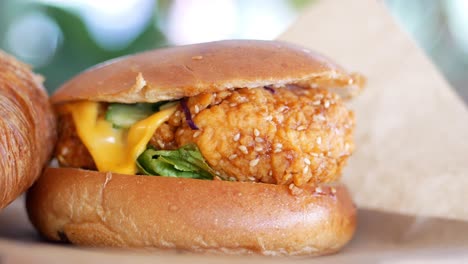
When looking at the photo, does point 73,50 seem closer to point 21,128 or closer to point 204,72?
point 21,128

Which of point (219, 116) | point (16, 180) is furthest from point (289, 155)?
point (16, 180)

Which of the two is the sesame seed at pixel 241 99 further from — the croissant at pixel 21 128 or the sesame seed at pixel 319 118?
the croissant at pixel 21 128

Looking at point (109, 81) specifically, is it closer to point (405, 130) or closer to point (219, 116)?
point (219, 116)

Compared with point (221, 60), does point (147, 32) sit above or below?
below

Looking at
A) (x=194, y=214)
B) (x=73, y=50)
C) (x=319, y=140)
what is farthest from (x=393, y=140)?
(x=73, y=50)

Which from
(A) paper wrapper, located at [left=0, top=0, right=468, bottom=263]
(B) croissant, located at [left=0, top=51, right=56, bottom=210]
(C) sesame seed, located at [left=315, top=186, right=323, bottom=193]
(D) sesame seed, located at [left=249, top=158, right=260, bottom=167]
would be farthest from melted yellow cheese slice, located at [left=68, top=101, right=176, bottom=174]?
(C) sesame seed, located at [left=315, top=186, right=323, bottom=193]
